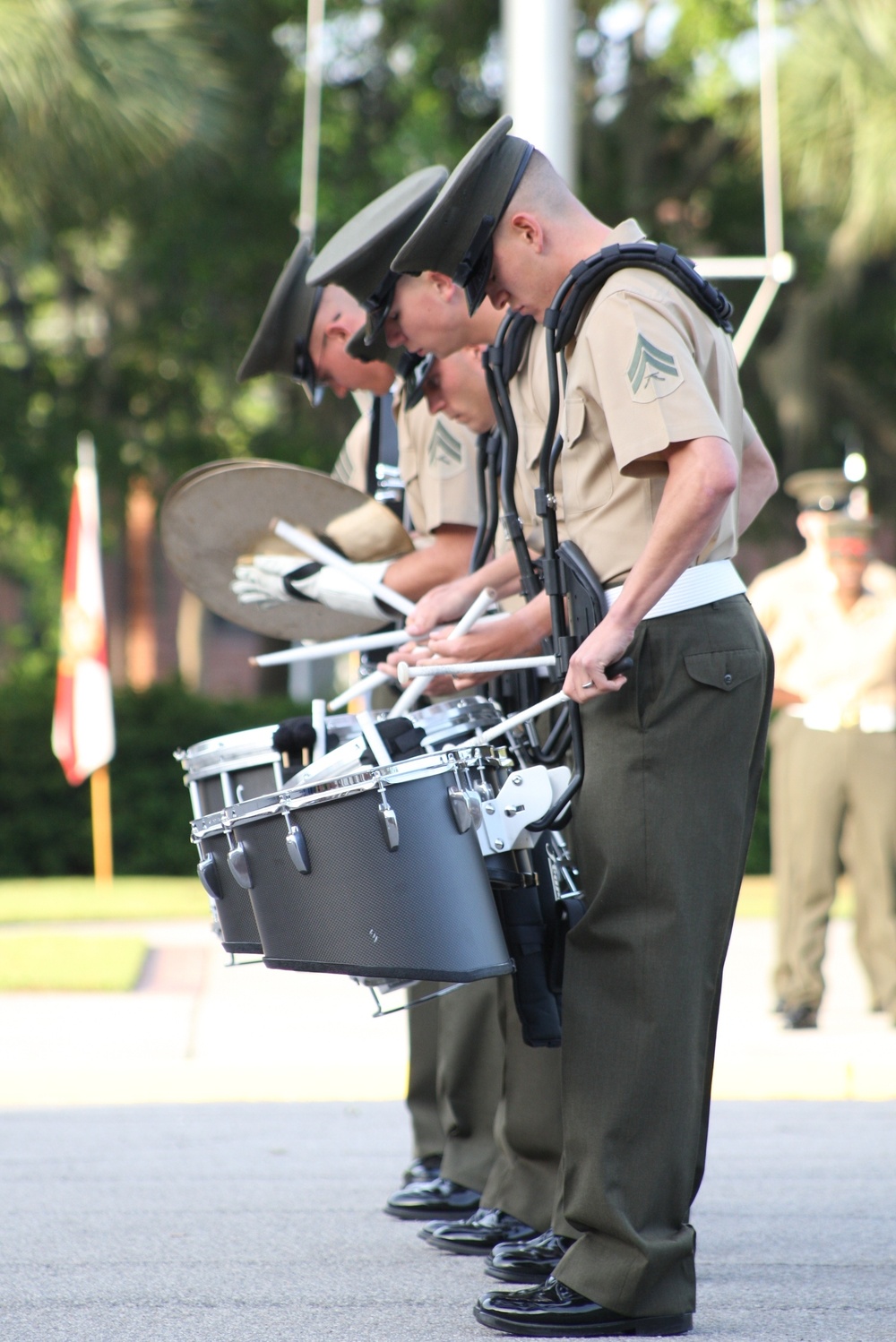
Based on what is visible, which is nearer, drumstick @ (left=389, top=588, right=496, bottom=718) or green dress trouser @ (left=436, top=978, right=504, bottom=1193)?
drumstick @ (left=389, top=588, right=496, bottom=718)

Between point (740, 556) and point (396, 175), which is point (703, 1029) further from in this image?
point (740, 556)

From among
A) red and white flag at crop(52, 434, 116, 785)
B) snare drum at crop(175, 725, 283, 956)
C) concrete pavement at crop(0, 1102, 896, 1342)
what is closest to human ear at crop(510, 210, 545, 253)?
snare drum at crop(175, 725, 283, 956)

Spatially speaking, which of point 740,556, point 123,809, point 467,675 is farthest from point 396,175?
point 467,675

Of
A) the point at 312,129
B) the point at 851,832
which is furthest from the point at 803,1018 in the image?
the point at 312,129

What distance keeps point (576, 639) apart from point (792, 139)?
9937 mm

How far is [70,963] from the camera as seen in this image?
816 cm

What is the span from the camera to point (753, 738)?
335 centimetres

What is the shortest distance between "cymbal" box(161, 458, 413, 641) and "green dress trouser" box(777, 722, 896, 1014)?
349 centimetres

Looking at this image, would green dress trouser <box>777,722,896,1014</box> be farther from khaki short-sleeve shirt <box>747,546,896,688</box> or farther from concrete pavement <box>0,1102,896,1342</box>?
concrete pavement <box>0,1102,896,1342</box>

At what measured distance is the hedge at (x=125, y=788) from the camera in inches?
527

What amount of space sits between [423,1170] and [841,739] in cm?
343

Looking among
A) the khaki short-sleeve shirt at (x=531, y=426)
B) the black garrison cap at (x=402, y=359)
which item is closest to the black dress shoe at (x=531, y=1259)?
the khaki short-sleeve shirt at (x=531, y=426)

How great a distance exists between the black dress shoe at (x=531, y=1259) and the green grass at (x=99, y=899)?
7.34 meters

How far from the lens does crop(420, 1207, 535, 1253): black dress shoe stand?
3949mm
